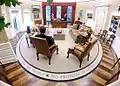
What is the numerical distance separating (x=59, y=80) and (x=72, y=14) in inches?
374

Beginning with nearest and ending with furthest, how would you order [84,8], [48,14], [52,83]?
[52,83] < [84,8] < [48,14]

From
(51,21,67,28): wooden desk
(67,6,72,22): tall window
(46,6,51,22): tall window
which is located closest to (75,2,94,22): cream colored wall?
(67,6,72,22): tall window

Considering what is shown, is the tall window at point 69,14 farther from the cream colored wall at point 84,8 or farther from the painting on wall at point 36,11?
the painting on wall at point 36,11

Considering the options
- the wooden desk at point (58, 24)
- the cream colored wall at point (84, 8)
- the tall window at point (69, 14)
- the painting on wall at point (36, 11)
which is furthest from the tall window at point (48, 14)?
the cream colored wall at point (84, 8)

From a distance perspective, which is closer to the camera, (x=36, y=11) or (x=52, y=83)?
(x=52, y=83)

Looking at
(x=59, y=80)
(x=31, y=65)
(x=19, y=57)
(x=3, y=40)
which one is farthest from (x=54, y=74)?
(x=3, y=40)

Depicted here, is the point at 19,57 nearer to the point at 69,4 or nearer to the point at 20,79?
the point at 20,79

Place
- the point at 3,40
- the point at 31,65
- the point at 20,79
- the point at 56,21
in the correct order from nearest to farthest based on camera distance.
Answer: the point at 20,79
the point at 31,65
the point at 3,40
the point at 56,21

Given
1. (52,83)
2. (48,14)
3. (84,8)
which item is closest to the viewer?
(52,83)

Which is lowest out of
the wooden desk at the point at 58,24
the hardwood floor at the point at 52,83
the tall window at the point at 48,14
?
the hardwood floor at the point at 52,83

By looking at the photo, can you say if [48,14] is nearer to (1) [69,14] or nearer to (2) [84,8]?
(1) [69,14]

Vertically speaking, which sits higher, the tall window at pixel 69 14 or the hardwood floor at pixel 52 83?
the tall window at pixel 69 14

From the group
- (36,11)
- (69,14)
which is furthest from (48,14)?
(69,14)

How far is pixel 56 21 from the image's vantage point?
11.0 m
